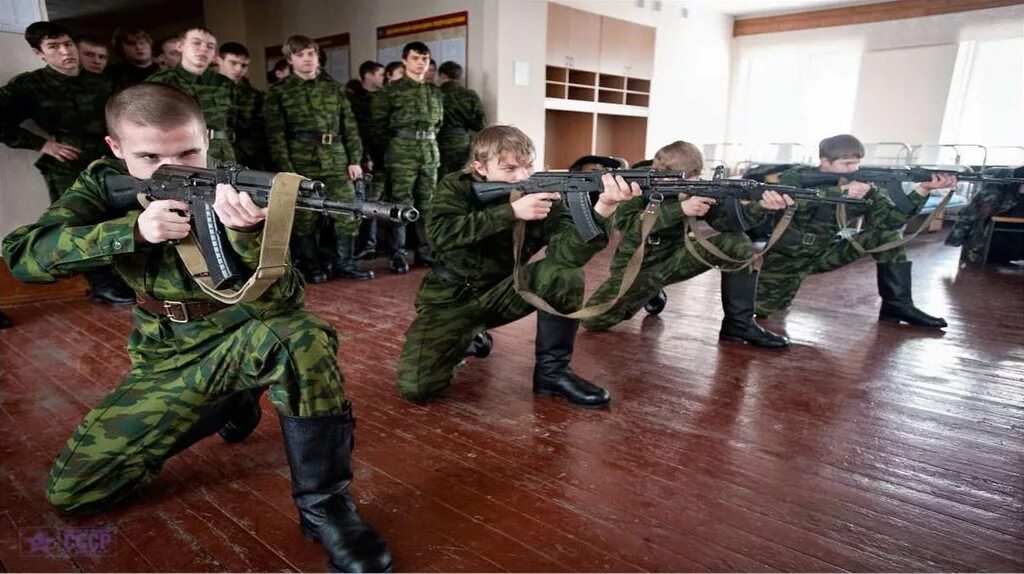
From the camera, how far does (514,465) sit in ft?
6.10

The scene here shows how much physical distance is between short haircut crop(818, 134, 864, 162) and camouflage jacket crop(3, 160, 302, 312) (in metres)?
2.96

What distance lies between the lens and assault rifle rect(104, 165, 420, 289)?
1238 millimetres

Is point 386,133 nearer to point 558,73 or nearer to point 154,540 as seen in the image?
point 558,73

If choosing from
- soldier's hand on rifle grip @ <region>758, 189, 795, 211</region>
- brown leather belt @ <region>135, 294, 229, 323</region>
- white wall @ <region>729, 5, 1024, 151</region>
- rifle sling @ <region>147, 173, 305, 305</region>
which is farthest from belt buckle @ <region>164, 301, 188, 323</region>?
white wall @ <region>729, 5, 1024, 151</region>

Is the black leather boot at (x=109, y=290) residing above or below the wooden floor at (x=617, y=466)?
above

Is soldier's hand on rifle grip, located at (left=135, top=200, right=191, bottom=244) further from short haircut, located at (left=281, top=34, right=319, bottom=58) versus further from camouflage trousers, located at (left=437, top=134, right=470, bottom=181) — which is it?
camouflage trousers, located at (left=437, top=134, right=470, bottom=181)

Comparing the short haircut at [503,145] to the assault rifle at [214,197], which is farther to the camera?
the short haircut at [503,145]

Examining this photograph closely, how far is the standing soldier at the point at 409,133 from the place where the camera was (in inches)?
187

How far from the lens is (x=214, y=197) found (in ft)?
4.38

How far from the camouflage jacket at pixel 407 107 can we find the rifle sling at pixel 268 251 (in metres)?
3.48

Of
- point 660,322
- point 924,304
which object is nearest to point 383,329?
point 660,322

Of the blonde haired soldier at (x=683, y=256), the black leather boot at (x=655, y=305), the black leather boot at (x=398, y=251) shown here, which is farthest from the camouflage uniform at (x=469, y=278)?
the black leather boot at (x=398, y=251)

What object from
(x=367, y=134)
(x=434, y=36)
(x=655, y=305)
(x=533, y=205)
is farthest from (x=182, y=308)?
(x=434, y=36)

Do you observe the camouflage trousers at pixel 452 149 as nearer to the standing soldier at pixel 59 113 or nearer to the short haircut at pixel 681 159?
the standing soldier at pixel 59 113
